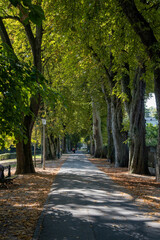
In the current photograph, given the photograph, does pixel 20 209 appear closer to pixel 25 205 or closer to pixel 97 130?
pixel 25 205

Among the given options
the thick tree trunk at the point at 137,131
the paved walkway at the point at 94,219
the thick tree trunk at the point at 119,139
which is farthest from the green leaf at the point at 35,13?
the thick tree trunk at the point at 119,139

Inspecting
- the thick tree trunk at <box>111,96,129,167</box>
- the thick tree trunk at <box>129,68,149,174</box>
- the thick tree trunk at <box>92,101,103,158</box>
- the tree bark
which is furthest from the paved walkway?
the thick tree trunk at <box>92,101,103,158</box>

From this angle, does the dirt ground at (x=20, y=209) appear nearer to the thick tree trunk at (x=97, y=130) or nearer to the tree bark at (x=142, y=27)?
the tree bark at (x=142, y=27)

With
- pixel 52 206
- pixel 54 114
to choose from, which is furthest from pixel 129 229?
pixel 54 114

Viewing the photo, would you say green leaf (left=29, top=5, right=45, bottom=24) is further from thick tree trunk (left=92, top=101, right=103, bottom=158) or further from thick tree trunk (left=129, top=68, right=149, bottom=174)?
thick tree trunk (left=92, top=101, right=103, bottom=158)

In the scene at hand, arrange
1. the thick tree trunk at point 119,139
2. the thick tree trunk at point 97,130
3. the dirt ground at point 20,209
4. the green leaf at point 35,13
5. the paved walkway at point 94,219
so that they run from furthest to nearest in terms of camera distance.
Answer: the thick tree trunk at point 97,130 < the thick tree trunk at point 119,139 < the dirt ground at point 20,209 < the paved walkway at point 94,219 < the green leaf at point 35,13

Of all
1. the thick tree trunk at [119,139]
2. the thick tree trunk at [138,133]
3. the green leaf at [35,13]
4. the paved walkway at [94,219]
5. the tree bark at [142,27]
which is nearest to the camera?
the green leaf at [35,13]

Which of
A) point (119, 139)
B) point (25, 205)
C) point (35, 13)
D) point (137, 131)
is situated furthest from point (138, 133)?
point (35, 13)

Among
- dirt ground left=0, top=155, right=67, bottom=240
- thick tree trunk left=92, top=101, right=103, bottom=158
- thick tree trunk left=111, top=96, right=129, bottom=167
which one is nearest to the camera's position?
dirt ground left=0, top=155, right=67, bottom=240

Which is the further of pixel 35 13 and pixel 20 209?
pixel 20 209

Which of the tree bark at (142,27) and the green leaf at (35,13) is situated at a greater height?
the tree bark at (142,27)

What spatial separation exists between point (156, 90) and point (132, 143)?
508 centimetres

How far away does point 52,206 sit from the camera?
6270mm

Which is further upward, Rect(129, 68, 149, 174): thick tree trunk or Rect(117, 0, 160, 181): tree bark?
Rect(117, 0, 160, 181): tree bark
